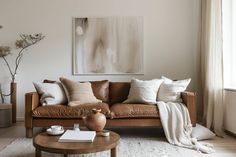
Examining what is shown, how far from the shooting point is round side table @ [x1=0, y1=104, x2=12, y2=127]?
4371 millimetres

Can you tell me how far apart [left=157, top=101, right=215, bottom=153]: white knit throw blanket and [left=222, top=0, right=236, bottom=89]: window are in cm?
91

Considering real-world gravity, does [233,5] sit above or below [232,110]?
above

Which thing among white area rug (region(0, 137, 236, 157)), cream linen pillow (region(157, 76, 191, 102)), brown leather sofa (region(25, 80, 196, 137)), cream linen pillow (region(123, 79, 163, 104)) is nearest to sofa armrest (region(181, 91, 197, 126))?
brown leather sofa (region(25, 80, 196, 137))

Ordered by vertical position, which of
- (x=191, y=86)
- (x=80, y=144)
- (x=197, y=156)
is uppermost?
(x=191, y=86)

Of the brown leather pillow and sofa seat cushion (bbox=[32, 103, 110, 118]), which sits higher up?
the brown leather pillow

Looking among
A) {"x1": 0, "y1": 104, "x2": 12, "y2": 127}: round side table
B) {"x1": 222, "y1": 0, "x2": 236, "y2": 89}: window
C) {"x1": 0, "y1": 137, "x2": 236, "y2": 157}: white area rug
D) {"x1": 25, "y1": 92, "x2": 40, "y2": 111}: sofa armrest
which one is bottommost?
{"x1": 0, "y1": 137, "x2": 236, "y2": 157}: white area rug

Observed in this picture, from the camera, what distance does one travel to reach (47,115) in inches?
140

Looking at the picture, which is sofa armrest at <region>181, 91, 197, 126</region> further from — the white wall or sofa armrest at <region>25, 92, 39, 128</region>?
sofa armrest at <region>25, 92, 39, 128</region>

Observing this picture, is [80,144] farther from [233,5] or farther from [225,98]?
[233,5]

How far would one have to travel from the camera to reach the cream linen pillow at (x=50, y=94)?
3842mm

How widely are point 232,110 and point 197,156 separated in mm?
1181

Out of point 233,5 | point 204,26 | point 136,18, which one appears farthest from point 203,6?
point 136,18

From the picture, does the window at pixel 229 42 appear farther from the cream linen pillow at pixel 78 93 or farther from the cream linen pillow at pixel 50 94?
the cream linen pillow at pixel 50 94

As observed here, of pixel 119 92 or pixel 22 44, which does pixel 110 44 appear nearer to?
pixel 119 92
